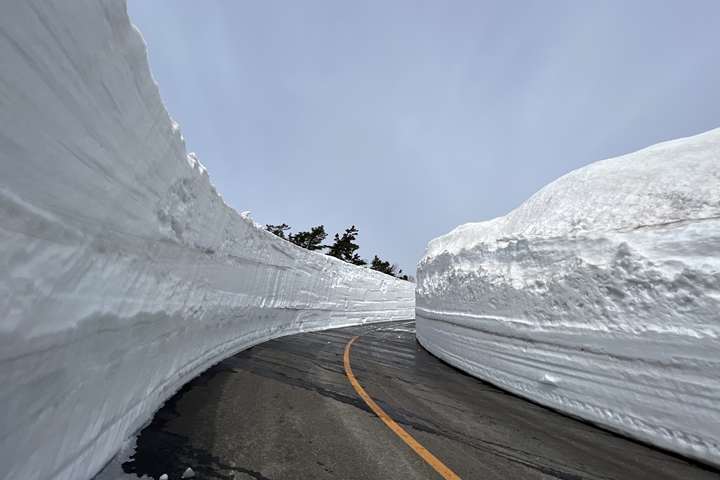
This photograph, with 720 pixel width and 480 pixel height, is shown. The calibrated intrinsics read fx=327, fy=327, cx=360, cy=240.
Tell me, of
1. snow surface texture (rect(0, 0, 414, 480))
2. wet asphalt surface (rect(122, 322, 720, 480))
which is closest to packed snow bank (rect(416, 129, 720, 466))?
wet asphalt surface (rect(122, 322, 720, 480))

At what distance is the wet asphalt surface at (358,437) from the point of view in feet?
9.23

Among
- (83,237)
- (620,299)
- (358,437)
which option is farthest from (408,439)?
(620,299)

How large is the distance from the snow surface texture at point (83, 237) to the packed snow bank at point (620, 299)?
591 centimetres

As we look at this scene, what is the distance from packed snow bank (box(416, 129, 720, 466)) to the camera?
397 cm

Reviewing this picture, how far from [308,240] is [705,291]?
46069mm

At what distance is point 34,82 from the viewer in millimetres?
→ 1810

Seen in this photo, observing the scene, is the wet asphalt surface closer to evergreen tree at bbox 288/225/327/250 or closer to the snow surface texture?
the snow surface texture

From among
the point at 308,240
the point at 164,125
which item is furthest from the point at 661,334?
the point at 308,240

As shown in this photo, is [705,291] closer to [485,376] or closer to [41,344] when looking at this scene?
[485,376]

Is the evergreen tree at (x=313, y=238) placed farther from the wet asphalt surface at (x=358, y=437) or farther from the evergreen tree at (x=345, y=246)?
the wet asphalt surface at (x=358, y=437)

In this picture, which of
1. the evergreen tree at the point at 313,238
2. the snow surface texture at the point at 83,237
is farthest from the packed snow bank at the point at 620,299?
the evergreen tree at the point at 313,238

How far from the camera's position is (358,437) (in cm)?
348

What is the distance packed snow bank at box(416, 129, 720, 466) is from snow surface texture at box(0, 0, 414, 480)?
19.4 feet

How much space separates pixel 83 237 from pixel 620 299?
6.37 metres
